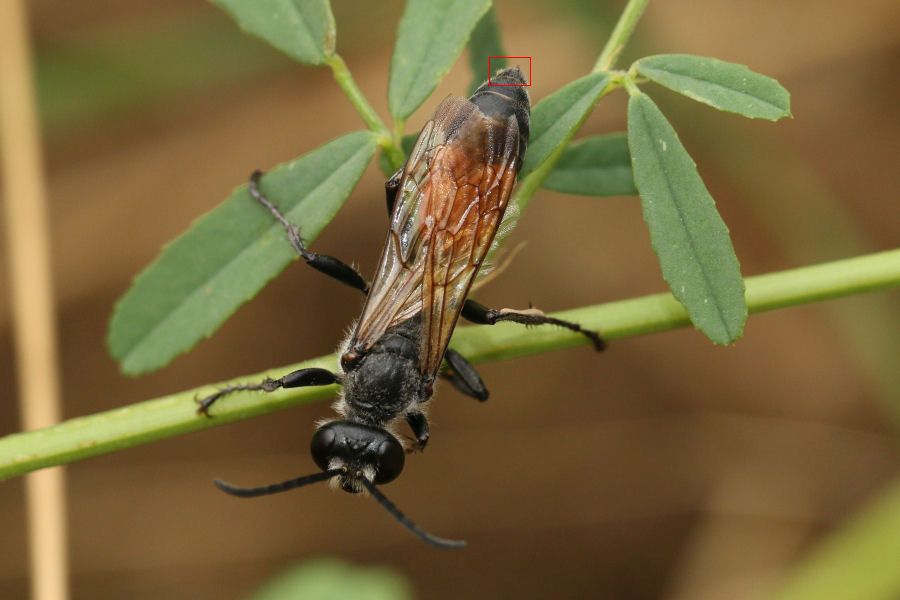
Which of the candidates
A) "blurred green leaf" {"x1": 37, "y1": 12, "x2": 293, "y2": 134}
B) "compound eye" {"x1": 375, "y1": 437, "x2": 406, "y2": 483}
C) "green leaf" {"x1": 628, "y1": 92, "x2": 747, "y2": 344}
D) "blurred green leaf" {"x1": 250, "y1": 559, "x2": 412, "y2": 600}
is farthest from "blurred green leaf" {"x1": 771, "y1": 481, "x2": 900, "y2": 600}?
"blurred green leaf" {"x1": 37, "y1": 12, "x2": 293, "y2": 134}

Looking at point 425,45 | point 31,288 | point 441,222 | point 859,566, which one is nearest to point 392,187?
point 441,222

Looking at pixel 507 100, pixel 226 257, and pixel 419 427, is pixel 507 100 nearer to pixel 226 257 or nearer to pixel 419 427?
pixel 226 257

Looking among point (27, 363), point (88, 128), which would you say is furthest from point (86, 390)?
point (27, 363)

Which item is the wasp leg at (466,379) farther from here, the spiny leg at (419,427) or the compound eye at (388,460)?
the compound eye at (388,460)

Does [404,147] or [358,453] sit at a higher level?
[404,147]

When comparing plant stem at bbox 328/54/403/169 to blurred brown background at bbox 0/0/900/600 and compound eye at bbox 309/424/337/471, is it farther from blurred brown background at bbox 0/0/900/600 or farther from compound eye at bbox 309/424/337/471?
blurred brown background at bbox 0/0/900/600
